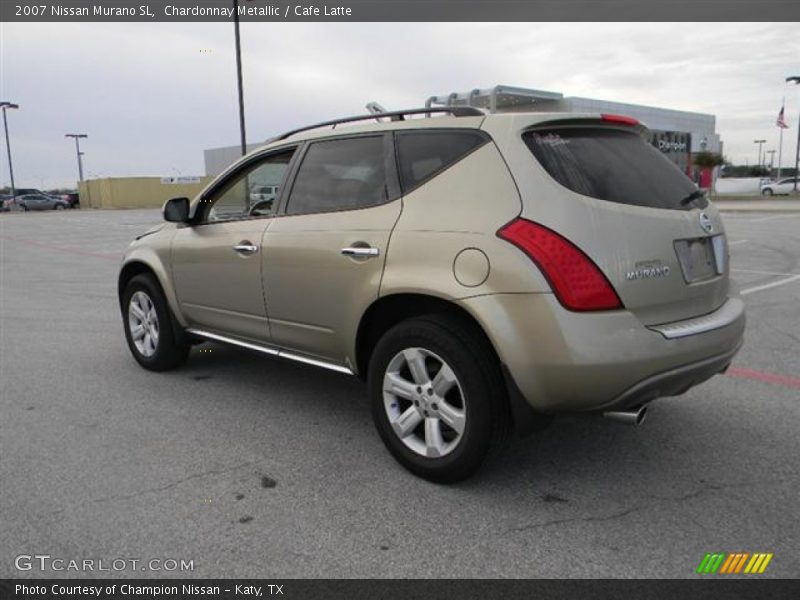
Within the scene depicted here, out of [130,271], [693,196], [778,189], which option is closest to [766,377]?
[693,196]

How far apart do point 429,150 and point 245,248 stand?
4.72ft

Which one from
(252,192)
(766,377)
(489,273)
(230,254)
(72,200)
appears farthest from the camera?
(72,200)

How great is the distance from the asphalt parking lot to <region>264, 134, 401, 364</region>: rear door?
0.68 m

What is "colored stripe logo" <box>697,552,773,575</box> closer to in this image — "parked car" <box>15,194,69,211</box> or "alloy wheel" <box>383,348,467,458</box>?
"alloy wheel" <box>383,348,467,458</box>

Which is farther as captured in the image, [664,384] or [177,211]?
[177,211]

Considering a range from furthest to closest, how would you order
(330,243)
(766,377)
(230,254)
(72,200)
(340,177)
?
(72,200)
(766,377)
(230,254)
(340,177)
(330,243)

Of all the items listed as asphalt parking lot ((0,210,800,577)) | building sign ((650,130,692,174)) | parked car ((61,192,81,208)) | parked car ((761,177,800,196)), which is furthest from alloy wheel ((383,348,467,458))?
parked car ((61,192,81,208))

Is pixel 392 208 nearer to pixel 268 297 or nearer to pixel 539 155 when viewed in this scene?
pixel 539 155

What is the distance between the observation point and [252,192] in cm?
448

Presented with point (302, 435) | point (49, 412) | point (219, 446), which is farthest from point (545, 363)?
point (49, 412)

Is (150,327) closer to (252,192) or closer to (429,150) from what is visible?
(252,192)

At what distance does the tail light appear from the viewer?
277 cm

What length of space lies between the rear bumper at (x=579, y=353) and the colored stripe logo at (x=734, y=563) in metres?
0.67

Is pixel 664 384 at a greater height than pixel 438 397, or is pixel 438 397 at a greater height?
pixel 664 384
